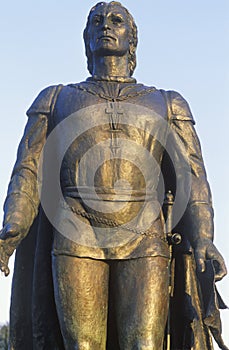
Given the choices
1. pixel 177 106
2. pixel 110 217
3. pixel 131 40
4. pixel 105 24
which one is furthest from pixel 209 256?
pixel 105 24

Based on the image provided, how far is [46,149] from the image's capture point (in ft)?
29.4

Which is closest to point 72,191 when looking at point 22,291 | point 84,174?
point 84,174

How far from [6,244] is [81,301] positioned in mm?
779

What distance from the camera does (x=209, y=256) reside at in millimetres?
8398

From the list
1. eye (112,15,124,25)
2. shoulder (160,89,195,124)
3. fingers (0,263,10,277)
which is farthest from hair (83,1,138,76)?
fingers (0,263,10,277)

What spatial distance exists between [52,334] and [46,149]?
161 cm

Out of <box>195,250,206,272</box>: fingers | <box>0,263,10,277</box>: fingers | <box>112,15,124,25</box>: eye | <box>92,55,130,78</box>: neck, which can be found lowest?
<box>0,263,10,277</box>: fingers

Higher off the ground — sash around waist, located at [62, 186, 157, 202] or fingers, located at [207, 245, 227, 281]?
sash around waist, located at [62, 186, 157, 202]

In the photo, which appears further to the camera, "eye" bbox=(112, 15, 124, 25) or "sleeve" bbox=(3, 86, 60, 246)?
Result: "eye" bbox=(112, 15, 124, 25)

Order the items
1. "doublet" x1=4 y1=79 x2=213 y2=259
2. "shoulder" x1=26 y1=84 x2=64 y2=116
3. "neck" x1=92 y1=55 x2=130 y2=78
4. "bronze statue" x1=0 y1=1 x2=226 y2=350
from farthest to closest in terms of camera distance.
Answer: "neck" x1=92 y1=55 x2=130 y2=78 < "shoulder" x1=26 y1=84 x2=64 y2=116 < "doublet" x1=4 y1=79 x2=213 y2=259 < "bronze statue" x1=0 y1=1 x2=226 y2=350

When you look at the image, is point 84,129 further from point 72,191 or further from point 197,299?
point 197,299

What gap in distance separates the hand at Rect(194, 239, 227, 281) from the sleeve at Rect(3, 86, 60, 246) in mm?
1459

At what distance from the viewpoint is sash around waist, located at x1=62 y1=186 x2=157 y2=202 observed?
8.49m

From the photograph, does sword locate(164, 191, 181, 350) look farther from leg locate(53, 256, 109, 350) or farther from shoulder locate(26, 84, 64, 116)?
shoulder locate(26, 84, 64, 116)
